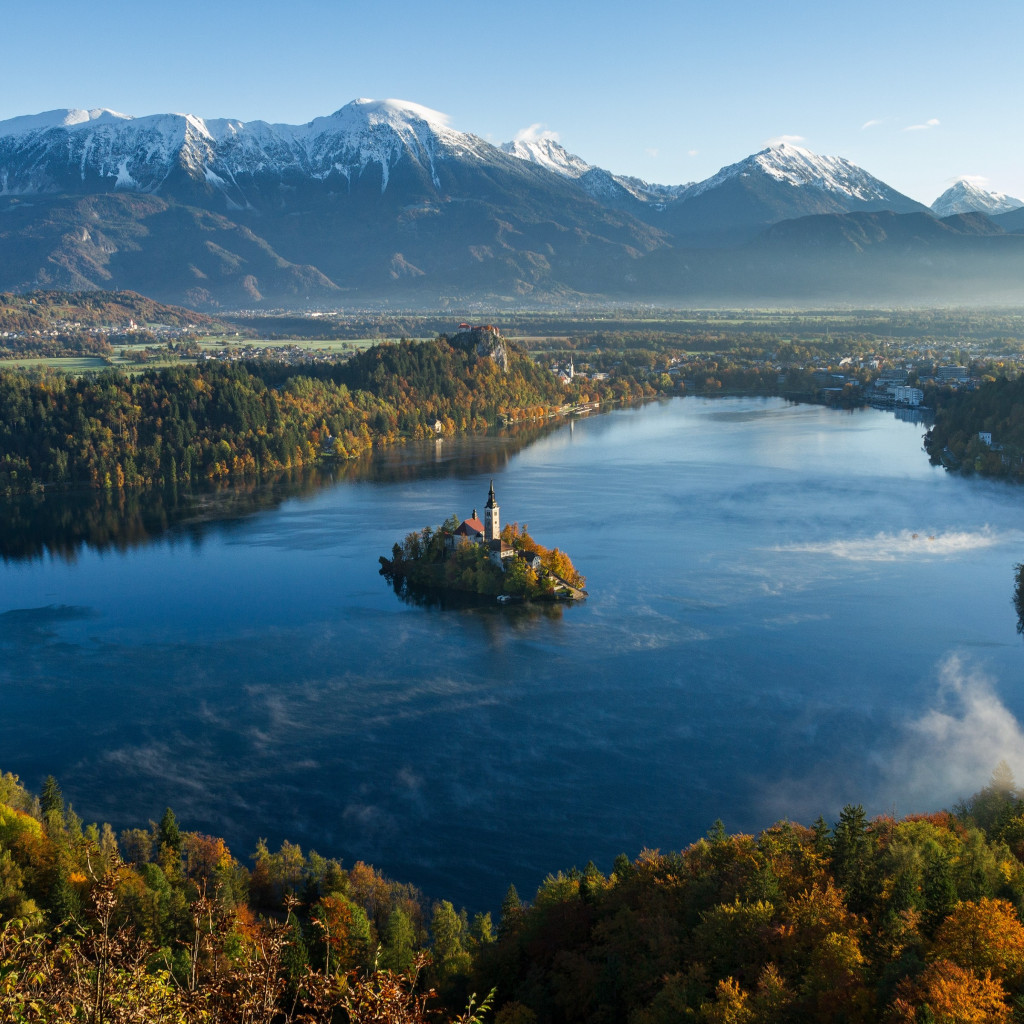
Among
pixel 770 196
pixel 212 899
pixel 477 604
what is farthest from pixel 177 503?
pixel 770 196

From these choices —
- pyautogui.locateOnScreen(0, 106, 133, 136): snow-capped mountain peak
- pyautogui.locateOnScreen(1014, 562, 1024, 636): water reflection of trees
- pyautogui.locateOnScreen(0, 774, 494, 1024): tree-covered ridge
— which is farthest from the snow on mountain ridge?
pyautogui.locateOnScreen(0, 774, 494, 1024): tree-covered ridge


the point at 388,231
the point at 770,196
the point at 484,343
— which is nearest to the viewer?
the point at 484,343

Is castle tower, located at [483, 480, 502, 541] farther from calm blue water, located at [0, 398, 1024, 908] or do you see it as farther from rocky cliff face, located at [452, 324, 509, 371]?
rocky cliff face, located at [452, 324, 509, 371]

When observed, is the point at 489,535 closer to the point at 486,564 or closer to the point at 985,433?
the point at 486,564

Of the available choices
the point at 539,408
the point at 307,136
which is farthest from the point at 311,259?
the point at 539,408

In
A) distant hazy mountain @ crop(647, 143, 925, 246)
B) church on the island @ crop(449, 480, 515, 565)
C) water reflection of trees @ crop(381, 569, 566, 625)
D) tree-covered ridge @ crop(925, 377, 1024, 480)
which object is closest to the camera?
water reflection of trees @ crop(381, 569, 566, 625)

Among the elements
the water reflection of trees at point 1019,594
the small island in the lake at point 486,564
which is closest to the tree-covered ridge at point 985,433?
the water reflection of trees at point 1019,594

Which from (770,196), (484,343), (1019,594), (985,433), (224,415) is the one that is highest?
(770,196)
